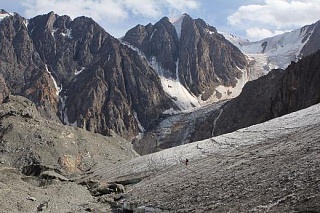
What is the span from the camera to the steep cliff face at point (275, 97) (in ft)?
310

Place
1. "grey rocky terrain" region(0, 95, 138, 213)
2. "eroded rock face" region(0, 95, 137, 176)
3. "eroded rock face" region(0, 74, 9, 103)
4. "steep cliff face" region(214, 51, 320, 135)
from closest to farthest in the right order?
"grey rocky terrain" region(0, 95, 138, 213) < "eroded rock face" region(0, 95, 137, 176) < "steep cliff face" region(214, 51, 320, 135) < "eroded rock face" region(0, 74, 9, 103)

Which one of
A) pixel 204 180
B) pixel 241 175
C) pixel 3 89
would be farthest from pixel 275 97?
pixel 3 89

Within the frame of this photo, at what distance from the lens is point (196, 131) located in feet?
489

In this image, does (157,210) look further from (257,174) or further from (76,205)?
(76,205)

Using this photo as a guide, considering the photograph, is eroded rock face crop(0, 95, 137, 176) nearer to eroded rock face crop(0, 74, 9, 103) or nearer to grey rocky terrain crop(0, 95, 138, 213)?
grey rocky terrain crop(0, 95, 138, 213)

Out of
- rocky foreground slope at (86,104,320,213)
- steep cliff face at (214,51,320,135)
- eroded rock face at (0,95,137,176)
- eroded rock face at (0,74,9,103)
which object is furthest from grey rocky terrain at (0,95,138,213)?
eroded rock face at (0,74,9,103)

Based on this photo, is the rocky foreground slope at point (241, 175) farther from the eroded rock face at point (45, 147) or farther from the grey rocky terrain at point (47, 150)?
the eroded rock face at point (45, 147)

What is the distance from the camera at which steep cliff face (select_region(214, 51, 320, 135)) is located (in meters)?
94.4

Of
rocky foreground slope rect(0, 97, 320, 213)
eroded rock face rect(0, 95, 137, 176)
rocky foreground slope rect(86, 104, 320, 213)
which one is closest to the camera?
rocky foreground slope rect(86, 104, 320, 213)

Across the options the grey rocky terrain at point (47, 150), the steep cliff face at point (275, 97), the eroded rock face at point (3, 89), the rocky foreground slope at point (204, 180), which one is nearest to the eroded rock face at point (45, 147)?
the grey rocky terrain at point (47, 150)

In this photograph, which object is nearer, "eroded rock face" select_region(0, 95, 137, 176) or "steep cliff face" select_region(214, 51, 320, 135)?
"eroded rock face" select_region(0, 95, 137, 176)

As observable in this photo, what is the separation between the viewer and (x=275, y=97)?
110 meters

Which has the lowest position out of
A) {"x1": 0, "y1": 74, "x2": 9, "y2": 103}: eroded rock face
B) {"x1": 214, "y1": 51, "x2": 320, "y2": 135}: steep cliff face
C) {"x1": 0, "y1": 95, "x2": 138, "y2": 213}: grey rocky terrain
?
{"x1": 0, "y1": 95, "x2": 138, "y2": 213}: grey rocky terrain

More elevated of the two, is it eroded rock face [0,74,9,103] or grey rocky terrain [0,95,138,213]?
eroded rock face [0,74,9,103]
